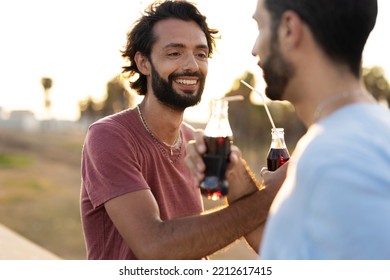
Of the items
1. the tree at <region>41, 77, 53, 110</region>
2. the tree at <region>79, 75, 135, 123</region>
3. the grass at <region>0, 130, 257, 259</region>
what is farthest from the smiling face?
the tree at <region>41, 77, 53, 110</region>

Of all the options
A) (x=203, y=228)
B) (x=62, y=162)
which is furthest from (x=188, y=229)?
(x=62, y=162)

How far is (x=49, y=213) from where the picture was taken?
3353 centimetres

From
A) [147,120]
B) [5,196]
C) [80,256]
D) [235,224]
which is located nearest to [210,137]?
[235,224]

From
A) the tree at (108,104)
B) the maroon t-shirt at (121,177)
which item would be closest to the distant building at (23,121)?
the tree at (108,104)

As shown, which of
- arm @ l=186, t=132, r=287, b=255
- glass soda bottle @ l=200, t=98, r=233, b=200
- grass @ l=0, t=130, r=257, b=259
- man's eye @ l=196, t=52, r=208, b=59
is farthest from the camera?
grass @ l=0, t=130, r=257, b=259

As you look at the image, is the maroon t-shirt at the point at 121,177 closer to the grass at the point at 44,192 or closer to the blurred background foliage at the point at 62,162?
the grass at the point at 44,192

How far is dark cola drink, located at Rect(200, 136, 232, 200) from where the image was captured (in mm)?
2953

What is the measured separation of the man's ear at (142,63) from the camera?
15.0 ft

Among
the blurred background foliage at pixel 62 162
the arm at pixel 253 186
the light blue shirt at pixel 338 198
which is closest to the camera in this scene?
the light blue shirt at pixel 338 198

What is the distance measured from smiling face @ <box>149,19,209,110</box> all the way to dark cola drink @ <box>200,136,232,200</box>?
50.9 inches

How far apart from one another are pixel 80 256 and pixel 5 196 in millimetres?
17227

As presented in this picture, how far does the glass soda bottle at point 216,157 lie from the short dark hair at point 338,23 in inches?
32.2

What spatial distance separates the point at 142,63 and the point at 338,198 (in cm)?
284

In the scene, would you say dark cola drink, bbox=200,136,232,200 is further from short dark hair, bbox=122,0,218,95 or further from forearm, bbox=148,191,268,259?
short dark hair, bbox=122,0,218,95
